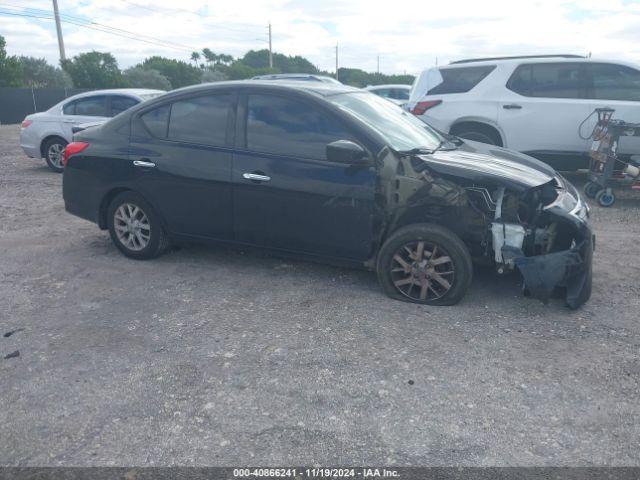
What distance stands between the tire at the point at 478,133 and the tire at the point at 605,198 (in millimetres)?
1760

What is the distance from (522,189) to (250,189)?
2.20 meters

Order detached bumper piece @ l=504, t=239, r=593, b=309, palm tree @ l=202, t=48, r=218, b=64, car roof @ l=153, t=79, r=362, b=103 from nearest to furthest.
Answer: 1. detached bumper piece @ l=504, t=239, r=593, b=309
2. car roof @ l=153, t=79, r=362, b=103
3. palm tree @ l=202, t=48, r=218, b=64

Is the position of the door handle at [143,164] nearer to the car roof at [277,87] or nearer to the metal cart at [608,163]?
the car roof at [277,87]

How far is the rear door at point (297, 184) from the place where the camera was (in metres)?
4.57

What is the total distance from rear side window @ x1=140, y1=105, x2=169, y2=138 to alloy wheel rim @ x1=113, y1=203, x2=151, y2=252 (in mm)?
738

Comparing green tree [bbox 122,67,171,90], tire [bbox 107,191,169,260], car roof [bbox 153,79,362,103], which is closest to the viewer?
car roof [bbox 153,79,362,103]

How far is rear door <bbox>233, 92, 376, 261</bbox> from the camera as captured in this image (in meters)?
4.57

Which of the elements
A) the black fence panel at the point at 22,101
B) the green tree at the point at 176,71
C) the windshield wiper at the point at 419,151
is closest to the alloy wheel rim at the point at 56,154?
the windshield wiper at the point at 419,151

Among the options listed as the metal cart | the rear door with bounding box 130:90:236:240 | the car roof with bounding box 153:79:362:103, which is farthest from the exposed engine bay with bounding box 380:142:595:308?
the metal cart

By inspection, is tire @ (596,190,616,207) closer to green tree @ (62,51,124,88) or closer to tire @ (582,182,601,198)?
tire @ (582,182,601,198)

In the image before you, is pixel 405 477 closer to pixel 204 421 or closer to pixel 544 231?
pixel 204 421

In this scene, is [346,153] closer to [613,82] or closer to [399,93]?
[613,82]

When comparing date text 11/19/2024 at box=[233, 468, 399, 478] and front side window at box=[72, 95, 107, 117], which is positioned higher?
front side window at box=[72, 95, 107, 117]

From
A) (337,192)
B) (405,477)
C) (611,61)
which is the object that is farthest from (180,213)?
(611,61)
